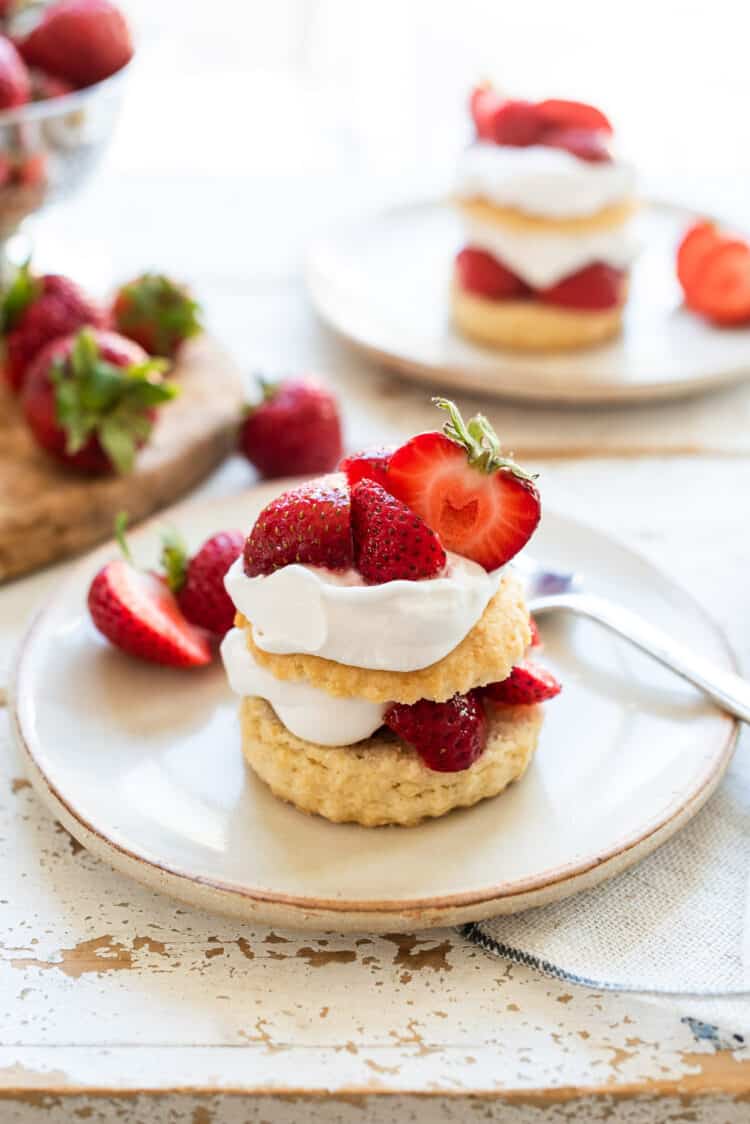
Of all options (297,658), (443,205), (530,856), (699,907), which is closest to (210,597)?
(297,658)

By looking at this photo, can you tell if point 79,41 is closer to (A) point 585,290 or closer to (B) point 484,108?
(B) point 484,108

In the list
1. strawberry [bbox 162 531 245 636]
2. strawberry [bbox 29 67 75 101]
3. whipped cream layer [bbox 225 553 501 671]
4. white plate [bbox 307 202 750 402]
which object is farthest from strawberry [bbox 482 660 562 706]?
strawberry [bbox 29 67 75 101]

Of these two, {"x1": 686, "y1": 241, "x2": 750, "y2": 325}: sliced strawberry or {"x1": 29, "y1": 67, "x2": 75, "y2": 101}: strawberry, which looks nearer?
{"x1": 29, "y1": 67, "x2": 75, "y2": 101}: strawberry

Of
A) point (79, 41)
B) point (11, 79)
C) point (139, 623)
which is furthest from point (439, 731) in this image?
point (79, 41)

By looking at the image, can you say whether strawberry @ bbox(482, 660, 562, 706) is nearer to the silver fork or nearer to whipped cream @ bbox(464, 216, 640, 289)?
the silver fork

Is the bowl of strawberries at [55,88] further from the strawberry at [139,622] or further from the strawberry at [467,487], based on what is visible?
the strawberry at [467,487]

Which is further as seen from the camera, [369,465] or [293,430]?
[293,430]

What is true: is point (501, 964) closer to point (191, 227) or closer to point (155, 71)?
point (191, 227)
